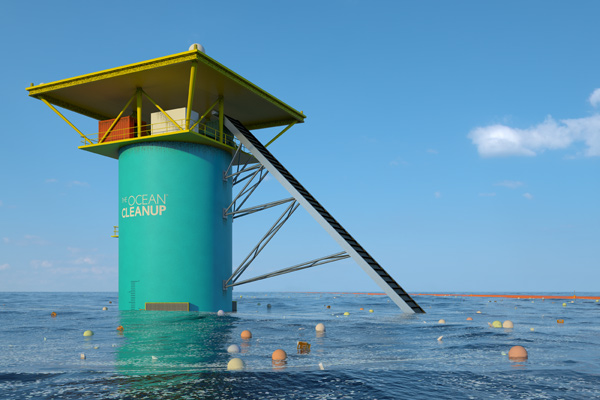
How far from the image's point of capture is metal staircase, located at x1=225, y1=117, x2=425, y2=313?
26.2 metres

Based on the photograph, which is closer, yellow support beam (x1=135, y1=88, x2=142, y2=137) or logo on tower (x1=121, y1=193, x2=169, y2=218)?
logo on tower (x1=121, y1=193, x2=169, y2=218)

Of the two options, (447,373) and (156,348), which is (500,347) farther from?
(156,348)

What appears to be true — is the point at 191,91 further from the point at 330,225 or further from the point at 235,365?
the point at 235,365

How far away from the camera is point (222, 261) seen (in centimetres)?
2914

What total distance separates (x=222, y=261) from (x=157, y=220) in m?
4.34

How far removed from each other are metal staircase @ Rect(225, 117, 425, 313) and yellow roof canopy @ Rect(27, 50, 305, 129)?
2.17 m

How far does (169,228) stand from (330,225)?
8561mm

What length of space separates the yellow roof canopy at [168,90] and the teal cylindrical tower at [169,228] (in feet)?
10.6

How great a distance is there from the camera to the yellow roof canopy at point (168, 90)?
2543 cm

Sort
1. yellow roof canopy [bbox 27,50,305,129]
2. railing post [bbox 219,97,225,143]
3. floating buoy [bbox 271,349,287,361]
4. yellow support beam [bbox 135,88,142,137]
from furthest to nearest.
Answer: railing post [bbox 219,97,225,143], yellow support beam [bbox 135,88,142,137], yellow roof canopy [bbox 27,50,305,129], floating buoy [bbox 271,349,287,361]

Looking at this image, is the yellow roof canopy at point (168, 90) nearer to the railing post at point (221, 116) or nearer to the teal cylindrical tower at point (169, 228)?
the railing post at point (221, 116)

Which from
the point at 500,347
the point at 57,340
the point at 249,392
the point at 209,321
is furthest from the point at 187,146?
the point at 249,392

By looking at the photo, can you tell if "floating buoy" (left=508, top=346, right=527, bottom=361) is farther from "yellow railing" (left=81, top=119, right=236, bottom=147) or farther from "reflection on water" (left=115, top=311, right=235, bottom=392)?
"yellow railing" (left=81, top=119, right=236, bottom=147)

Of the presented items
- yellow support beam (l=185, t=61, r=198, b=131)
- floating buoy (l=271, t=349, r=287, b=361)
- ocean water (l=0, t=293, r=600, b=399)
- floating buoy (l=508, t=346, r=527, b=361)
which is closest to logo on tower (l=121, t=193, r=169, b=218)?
yellow support beam (l=185, t=61, r=198, b=131)
